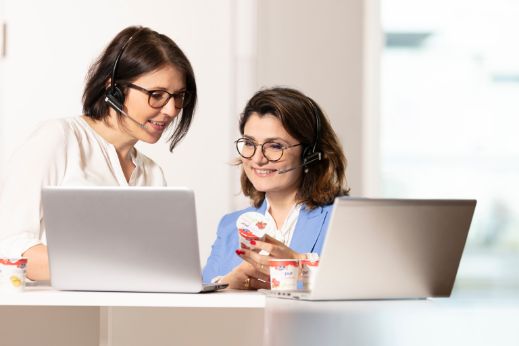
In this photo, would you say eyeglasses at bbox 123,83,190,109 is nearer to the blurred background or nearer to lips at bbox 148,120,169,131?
lips at bbox 148,120,169,131

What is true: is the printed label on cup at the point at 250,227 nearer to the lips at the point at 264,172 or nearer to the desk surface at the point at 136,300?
the desk surface at the point at 136,300

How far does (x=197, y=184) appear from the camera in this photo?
357cm

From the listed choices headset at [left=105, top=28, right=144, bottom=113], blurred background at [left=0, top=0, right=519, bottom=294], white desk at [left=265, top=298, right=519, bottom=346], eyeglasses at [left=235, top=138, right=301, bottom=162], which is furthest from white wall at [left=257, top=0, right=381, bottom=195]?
white desk at [left=265, top=298, right=519, bottom=346]

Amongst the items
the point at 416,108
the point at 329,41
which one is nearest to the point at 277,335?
the point at 329,41

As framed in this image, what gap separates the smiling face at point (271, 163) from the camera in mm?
2523

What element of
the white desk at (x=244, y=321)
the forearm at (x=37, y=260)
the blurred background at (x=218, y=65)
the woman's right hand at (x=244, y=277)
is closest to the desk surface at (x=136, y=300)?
the white desk at (x=244, y=321)

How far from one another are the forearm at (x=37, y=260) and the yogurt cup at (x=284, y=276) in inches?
23.8

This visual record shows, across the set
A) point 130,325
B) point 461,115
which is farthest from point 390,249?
point 461,115

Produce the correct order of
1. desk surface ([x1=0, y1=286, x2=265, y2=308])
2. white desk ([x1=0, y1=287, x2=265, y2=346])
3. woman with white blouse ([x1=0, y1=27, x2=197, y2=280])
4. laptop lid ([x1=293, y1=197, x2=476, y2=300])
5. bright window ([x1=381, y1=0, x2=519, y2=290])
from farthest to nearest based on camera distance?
bright window ([x1=381, y1=0, x2=519, y2=290]) → woman with white blouse ([x1=0, y1=27, x2=197, y2=280]) → white desk ([x1=0, y1=287, x2=265, y2=346]) → desk surface ([x1=0, y1=286, x2=265, y2=308]) → laptop lid ([x1=293, y1=197, x2=476, y2=300])

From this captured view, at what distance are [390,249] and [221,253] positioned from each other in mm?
1225

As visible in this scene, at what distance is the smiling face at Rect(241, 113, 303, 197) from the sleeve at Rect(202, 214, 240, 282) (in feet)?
0.56

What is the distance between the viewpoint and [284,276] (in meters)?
1.69

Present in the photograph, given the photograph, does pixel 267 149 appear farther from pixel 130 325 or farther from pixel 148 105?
pixel 130 325

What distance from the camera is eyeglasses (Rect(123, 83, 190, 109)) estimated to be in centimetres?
242
